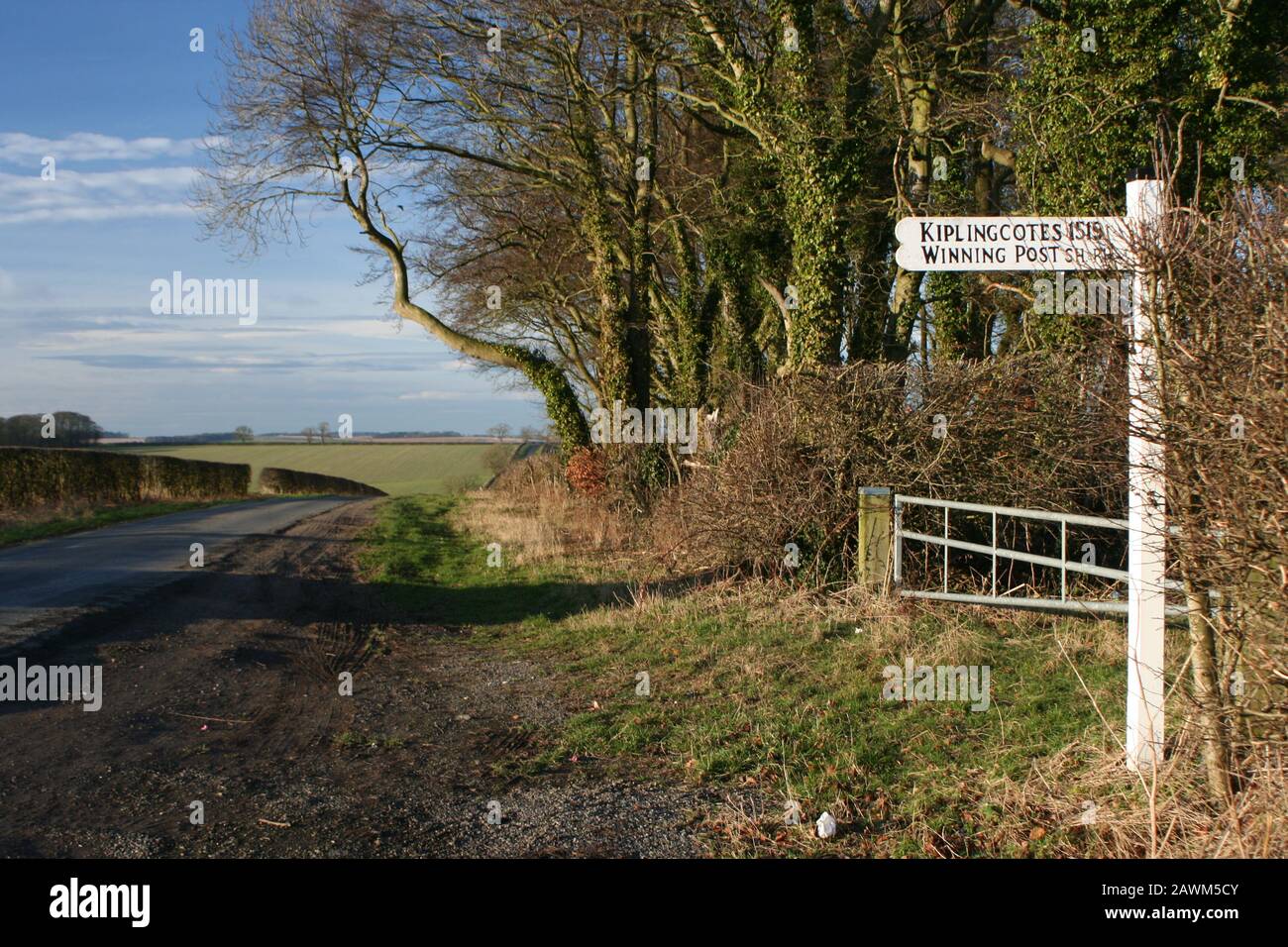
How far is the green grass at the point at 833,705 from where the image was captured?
5258mm

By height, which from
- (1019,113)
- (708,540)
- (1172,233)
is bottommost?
(708,540)

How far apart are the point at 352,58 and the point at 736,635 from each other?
15.9 metres

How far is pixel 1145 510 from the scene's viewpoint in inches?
185

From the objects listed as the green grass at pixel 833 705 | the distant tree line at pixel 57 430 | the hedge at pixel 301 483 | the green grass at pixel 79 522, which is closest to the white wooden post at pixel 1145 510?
the green grass at pixel 833 705

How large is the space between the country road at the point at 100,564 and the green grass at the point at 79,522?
483mm

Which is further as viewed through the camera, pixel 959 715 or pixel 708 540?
pixel 708 540

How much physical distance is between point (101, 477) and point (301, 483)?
53.4 feet

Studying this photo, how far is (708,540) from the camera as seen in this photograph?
12.7 meters

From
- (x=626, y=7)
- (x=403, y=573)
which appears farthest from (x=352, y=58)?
(x=403, y=573)

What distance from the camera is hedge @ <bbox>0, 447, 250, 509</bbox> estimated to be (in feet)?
75.9

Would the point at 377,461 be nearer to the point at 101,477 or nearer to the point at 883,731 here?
the point at 101,477

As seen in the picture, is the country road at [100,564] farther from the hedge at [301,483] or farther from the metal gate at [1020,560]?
the hedge at [301,483]

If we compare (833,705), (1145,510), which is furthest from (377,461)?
(1145,510)
